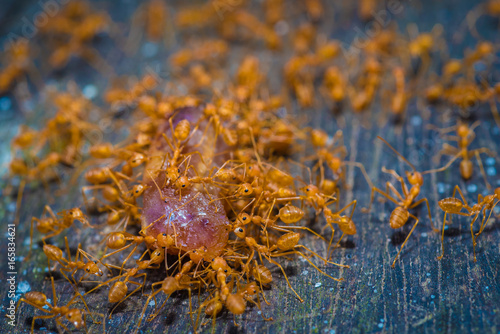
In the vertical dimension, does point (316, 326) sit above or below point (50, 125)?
below

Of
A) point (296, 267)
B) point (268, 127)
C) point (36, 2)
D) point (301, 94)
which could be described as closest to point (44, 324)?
point (296, 267)

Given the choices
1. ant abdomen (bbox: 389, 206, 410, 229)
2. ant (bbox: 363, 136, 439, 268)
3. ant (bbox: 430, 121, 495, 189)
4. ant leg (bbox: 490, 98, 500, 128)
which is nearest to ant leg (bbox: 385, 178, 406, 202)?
ant (bbox: 363, 136, 439, 268)

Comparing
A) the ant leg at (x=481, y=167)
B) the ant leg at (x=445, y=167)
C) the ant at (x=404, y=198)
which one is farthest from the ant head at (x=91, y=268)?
the ant leg at (x=481, y=167)

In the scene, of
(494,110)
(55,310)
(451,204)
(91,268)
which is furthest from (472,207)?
(55,310)

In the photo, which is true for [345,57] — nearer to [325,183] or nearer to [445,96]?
[445,96]

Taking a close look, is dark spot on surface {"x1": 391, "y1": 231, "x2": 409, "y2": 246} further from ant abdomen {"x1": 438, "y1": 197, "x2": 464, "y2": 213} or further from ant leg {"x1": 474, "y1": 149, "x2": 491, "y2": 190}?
ant leg {"x1": 474, "y1": 149, "x2": 491, "y2": 190}

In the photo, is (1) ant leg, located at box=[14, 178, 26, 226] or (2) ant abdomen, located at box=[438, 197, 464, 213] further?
(1) ant leg, located at box=[14, 178, 26, 226]

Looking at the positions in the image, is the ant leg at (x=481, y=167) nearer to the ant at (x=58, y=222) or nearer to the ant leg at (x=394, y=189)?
the ant leg at (x=394, y=189)

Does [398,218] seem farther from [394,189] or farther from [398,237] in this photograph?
[394,189]
